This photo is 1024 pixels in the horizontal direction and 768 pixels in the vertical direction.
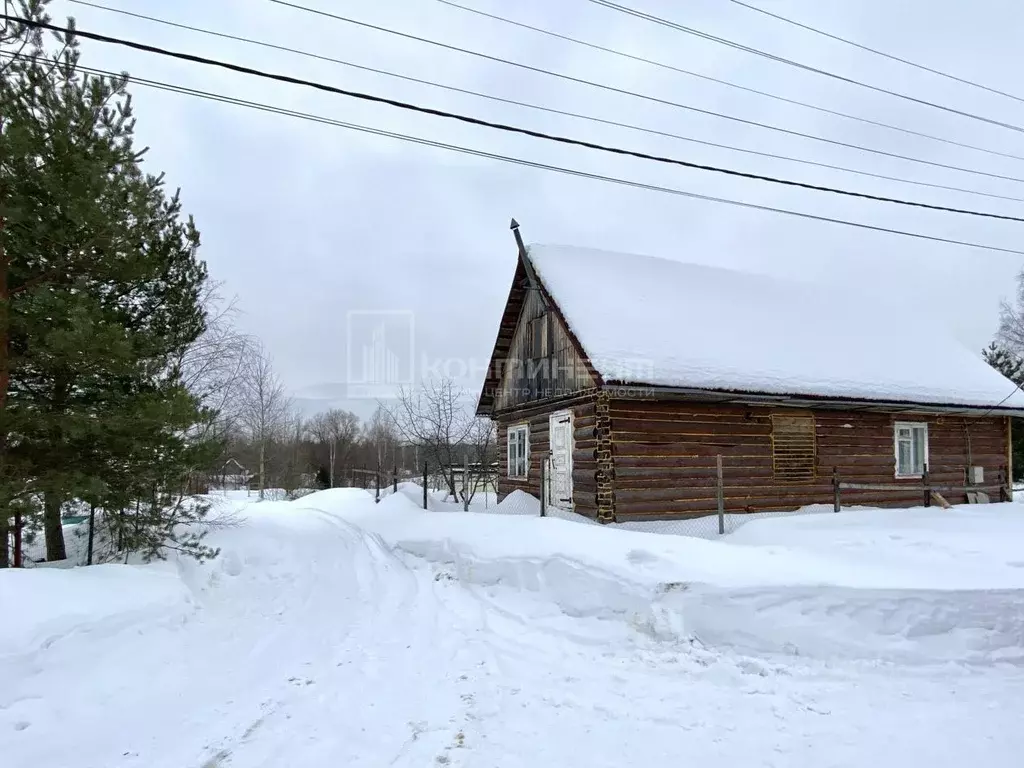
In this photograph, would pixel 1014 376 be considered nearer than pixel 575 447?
No

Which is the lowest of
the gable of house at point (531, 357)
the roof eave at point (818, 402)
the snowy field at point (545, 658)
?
the snowy field at point (545, 658)

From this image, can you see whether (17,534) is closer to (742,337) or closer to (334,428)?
(742,337)

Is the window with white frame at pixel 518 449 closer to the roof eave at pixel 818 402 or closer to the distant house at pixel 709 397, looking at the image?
the distant house at pixel 709 397

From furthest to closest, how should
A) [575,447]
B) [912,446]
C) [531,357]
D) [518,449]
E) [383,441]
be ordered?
[383,441]
[518,449]
[912,446]
[531,357]
[575,447]

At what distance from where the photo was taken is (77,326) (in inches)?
279

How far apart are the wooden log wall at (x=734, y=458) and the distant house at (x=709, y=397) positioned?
36 mm

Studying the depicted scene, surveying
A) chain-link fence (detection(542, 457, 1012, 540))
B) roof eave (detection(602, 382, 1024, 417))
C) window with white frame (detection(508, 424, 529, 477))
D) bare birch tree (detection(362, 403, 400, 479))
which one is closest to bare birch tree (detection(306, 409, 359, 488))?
bare birch tree (detection(362, 403, 400, 479))

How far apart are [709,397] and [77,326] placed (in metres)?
11.2

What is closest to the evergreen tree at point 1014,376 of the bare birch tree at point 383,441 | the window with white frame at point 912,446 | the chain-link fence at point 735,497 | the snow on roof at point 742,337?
the snow on roof at point 742,337

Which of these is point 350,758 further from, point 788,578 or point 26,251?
point 26,251

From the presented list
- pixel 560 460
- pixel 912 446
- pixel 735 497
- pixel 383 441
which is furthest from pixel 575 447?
pixel 383 441

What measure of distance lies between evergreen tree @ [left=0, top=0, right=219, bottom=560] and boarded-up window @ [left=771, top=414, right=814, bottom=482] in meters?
12.2

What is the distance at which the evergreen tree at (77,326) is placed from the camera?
740 cm

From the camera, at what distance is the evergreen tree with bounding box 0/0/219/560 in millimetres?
7401
